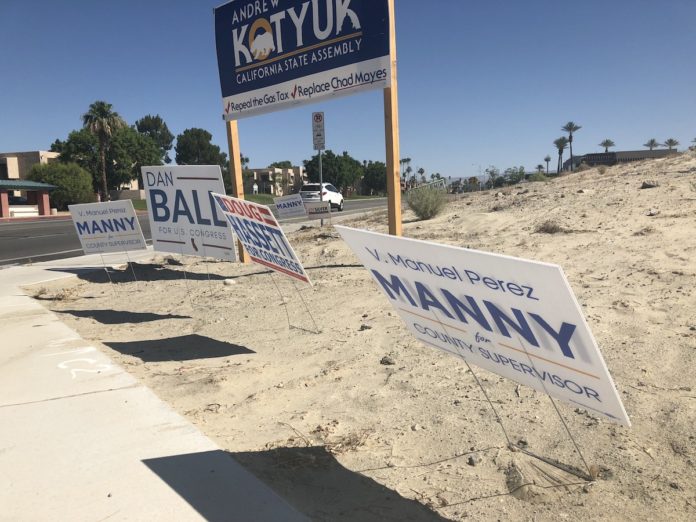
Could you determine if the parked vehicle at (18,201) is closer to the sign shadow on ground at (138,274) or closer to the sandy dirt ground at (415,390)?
the sign shadow on ground at (138,274)

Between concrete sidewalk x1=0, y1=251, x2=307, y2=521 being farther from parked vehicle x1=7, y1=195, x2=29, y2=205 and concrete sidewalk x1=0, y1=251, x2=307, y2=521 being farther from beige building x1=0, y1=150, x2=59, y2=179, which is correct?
beige building x1=0, y1=150, x2=59, y2=179

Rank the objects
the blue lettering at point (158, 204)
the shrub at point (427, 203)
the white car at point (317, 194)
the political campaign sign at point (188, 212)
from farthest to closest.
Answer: the white car at point (317, 194)
the shrub at point (427, 203)
the blue lettering at point (158, 204)
the political campaign sign at point (188, 212)

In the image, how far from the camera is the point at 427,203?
46.6ft

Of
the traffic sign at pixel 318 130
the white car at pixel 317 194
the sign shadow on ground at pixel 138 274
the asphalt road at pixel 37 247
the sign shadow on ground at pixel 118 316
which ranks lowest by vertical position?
the sign shadow on ground at pixel 118 316

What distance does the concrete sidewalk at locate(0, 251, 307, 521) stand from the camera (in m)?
2.79

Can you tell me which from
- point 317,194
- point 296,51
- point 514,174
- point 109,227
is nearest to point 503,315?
point 296,51

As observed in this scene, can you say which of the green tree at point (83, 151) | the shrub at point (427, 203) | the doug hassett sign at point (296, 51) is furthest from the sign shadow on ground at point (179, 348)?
the green tree at point (83, 151)

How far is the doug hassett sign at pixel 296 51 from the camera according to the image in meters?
7.74

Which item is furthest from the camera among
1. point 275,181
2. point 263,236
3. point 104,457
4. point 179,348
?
point 275,181

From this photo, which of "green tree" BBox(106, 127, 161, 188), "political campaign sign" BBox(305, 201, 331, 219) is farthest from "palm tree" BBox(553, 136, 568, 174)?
"political campaign sign" BBox(305, 201, 331, 219)

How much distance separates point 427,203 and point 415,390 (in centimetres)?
1048

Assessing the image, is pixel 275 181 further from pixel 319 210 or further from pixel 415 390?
pixel 415 390

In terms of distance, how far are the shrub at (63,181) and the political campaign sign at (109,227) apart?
45.8m

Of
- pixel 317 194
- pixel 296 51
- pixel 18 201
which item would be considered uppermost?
pixel 296 51
